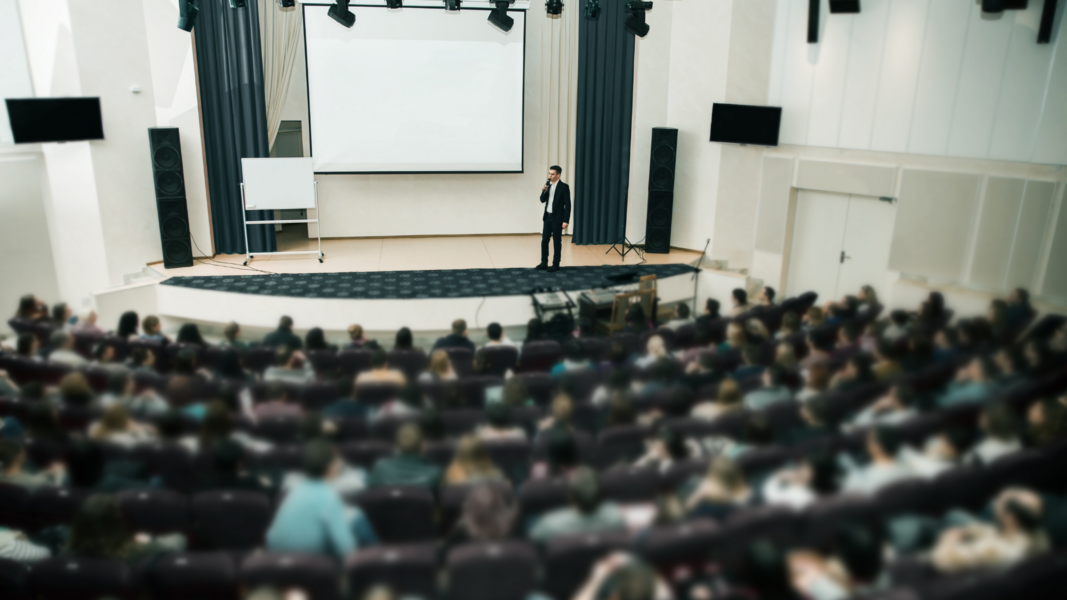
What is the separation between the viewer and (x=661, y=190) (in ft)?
33.4

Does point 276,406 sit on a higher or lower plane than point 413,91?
lower

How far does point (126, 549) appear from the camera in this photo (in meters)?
3.02

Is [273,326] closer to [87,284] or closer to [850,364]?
[87,284]

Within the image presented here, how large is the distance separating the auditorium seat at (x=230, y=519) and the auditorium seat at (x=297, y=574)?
545mm

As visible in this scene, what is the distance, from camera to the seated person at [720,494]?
3.23 m

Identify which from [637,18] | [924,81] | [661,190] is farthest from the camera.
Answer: [661,190]

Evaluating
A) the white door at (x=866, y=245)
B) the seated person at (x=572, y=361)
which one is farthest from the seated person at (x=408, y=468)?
the white door at (x=866, y=245)

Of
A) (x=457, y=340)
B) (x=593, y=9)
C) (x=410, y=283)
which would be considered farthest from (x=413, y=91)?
(x=457, y=340)

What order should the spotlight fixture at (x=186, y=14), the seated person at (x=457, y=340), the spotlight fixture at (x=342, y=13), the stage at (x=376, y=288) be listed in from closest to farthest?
the seated person at (x=457, y=340) < the stage at (x=376, y=288) < the spotlight fixture at (x=186, y=14) < the spotlight fixture at (x=342, y=13)

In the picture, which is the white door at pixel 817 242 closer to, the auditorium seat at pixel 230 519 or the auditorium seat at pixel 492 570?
the auditorium seat at pixel 492 570

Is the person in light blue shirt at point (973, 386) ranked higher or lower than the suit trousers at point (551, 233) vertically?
lower

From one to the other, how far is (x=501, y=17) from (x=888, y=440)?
8257 millimetres

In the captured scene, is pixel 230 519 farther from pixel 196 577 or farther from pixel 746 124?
pixel 746 124

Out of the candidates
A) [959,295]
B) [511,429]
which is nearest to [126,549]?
[511,429]
